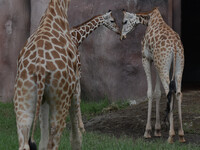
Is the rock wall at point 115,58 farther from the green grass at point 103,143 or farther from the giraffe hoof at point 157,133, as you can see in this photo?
the green grass at point 103,143

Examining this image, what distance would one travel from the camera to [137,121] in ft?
25.6

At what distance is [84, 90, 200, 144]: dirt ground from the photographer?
720 cm

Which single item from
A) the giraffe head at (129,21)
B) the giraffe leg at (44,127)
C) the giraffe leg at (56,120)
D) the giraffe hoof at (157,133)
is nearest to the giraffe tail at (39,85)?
the giraffe leg at (56,120)

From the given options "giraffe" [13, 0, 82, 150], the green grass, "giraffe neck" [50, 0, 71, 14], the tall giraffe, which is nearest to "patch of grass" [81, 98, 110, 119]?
the tall giraffe

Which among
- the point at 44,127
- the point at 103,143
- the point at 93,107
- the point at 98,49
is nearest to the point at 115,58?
the point at 98,49

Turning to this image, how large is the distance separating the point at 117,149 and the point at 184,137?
192 cm

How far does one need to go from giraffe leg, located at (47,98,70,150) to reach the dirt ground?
10.3 feet

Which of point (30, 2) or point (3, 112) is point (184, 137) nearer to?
point (3, 112)

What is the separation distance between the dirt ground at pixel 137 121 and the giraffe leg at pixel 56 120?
10.3 feet

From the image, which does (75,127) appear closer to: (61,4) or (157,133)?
(61,4)

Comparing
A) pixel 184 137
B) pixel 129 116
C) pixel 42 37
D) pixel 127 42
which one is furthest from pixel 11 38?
pixel 42 37

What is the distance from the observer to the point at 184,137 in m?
6.91

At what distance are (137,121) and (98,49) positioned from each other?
94.6 inches

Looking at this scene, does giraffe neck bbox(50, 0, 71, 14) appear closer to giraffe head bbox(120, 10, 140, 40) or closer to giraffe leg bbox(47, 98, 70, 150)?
giraffe leg bbox(47, 98, 70, 150)
